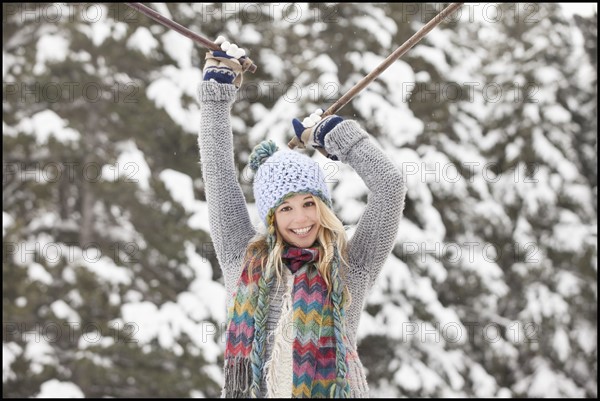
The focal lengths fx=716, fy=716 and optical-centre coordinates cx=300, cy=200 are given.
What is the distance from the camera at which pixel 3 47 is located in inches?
288

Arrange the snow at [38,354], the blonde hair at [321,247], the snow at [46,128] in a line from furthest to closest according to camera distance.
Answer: the snow at [38,354] < the snow at [46,128] < the blonde hair at [321,247]

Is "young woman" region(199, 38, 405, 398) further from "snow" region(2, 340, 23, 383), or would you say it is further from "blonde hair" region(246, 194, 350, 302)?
"snow" region(2, 340, 23, 383)

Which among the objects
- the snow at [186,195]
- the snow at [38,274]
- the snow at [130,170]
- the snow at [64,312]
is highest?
the snow at [130,170]

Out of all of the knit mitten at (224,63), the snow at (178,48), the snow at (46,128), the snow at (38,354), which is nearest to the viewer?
the knit mitten at (224,63)

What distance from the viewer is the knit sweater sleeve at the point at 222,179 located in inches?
89.0

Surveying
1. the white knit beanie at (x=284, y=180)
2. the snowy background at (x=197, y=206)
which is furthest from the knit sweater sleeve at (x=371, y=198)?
the snowy background at (x=197, y=206)

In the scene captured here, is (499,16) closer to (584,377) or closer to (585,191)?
(585,191)

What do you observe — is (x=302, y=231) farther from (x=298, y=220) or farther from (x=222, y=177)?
(x=222, y=177)

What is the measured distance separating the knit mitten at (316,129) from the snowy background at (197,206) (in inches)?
157

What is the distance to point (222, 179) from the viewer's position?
2.26 meters

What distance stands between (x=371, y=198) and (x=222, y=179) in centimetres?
47

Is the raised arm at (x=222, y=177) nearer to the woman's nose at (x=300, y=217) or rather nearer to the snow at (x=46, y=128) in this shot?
the woman's nose at (x=300, y=217)

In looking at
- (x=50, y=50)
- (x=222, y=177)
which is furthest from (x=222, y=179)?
(x=50, y=50)

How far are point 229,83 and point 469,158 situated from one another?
639 centimetres
